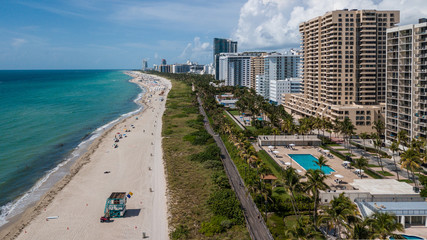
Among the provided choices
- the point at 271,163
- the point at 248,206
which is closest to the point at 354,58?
the point at 271,163

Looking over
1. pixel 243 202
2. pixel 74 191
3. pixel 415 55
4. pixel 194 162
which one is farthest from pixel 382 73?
pixel 74 191

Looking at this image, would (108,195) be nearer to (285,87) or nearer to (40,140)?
(40,140)

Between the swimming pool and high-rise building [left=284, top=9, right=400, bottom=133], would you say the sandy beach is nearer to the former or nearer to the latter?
the swimming pool

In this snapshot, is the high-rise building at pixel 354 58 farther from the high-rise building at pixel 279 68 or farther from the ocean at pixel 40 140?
the ocean at pixel 40 140

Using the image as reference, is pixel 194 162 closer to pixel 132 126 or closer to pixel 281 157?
pixel 281 157

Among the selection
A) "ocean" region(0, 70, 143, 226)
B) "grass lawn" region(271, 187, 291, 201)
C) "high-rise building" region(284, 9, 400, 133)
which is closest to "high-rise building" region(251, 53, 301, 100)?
"high-rise building" region(284, 9, 400, 133)

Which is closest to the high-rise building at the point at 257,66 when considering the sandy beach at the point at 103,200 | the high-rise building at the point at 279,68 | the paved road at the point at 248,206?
the high-rise building at the point at 279,68

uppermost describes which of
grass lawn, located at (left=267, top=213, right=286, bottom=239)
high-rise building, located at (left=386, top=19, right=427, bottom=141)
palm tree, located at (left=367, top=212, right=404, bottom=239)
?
high-rise building, located at (left=386, top=19, right=427, bottom=141)
